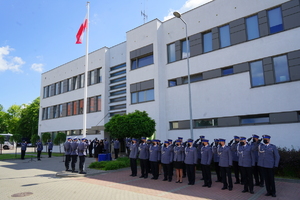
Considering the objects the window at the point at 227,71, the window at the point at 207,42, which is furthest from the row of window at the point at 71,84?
the window at the point at 227,71

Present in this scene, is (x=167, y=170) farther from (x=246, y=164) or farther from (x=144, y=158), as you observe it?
(x=246, y=164)

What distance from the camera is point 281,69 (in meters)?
→ 14.6

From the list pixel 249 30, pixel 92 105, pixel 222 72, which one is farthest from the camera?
pixel 92 105

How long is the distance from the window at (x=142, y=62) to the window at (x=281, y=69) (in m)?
10.6

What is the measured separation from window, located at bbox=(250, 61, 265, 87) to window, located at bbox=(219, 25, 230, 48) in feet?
8.74

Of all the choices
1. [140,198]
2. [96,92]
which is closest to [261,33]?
[140,198]

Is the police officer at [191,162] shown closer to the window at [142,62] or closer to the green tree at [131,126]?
the green tree at [131,126]

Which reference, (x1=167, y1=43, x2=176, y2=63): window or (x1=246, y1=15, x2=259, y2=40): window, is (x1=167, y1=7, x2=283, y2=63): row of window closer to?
(x1=246, y1=15, x2=259, y2=40): window

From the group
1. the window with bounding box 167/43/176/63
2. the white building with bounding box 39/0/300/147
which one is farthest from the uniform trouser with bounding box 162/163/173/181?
the window with bounding box 167/43/176/63

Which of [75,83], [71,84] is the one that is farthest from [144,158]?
[71,84]

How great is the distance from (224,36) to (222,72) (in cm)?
281

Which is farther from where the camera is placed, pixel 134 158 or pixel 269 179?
pixel 134 158

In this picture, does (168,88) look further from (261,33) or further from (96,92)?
(96,92)

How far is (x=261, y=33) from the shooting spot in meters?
15.4
